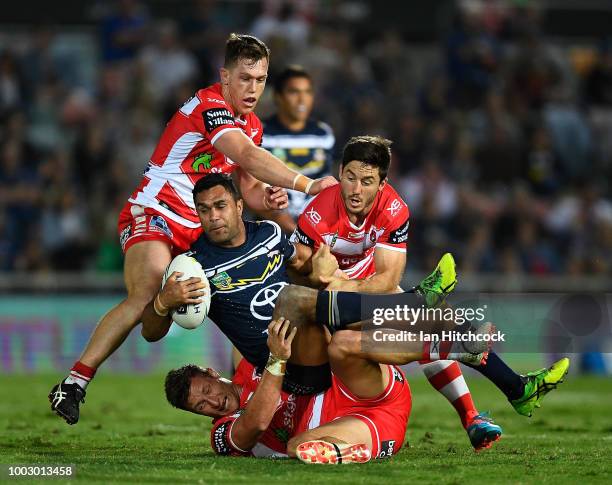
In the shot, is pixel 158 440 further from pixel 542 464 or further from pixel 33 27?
pixel 33 27

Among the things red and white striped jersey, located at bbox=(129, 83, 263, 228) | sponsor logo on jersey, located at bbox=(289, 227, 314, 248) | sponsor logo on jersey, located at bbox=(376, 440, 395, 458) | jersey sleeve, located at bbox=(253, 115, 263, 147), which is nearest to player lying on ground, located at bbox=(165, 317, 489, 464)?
sponsor logo on jersey, located at bbox=(376, 440, 395, 458)

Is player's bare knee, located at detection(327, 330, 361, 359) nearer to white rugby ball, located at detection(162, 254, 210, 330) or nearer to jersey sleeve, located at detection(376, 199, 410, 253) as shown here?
white rugby ball, located at detection(162, 254, 210, 330)

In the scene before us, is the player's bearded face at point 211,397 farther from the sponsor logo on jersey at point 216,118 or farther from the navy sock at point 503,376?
the sponsor logo on jersey at point 216,118

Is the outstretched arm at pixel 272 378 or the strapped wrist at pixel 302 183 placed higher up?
the strapped wrist at pixel 302 183

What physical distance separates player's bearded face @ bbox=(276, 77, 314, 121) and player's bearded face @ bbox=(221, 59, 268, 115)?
2378mm

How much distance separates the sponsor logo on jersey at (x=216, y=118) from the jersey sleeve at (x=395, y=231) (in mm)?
1341

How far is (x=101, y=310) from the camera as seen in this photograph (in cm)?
1554

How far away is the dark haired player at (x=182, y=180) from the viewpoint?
27.7 feet

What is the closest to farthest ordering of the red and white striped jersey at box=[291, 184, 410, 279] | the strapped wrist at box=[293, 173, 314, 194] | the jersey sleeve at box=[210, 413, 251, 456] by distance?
the jersey sleeve at box=[210, 413, 251, 456]
the strapped wrist at box=[293, 173, 314, 194]
the red and white striped jersey at box=[291, 184, 410, 279]

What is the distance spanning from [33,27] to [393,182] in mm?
6429

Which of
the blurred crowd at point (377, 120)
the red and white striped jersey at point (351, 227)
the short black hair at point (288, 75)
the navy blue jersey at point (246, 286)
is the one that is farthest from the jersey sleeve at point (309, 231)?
the blurred crowd at point (377, 120)

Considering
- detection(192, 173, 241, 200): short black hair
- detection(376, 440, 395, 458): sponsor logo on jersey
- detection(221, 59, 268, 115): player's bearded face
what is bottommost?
detection(376, 440, 395, 458): sponsor logo on jersey

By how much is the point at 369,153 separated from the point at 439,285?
3.80 feet

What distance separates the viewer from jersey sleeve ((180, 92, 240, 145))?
867 cm
